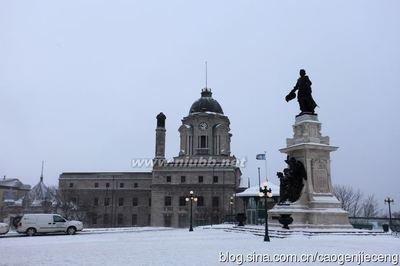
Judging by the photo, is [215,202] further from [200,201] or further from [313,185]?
[313,185]

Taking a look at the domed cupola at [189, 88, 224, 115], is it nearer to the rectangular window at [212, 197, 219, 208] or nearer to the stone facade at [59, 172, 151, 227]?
the stone facade at [59, 172, 151, 227]

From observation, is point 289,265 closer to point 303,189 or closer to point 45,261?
point 45,261

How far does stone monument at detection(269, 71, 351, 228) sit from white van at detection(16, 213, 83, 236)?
12.9 metres

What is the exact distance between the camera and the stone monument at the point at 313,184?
21031mm

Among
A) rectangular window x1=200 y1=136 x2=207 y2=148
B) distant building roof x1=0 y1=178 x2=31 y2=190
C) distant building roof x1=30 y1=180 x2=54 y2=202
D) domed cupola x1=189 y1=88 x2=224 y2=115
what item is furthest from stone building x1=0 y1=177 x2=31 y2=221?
domed cupola x1=189 y1=88 x2=224 y2=115

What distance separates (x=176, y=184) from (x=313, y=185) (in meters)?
48.7

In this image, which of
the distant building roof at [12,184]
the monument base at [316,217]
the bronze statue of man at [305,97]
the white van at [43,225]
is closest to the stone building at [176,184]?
the distant building roof at [12,184]

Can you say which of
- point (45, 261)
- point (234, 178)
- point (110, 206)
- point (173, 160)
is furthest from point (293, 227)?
point (110, 206)

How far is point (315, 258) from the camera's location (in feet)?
37.6

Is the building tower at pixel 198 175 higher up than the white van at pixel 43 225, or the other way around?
the building tower at pixel 198 175

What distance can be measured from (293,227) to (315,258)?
967 cm

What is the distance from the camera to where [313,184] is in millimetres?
21953

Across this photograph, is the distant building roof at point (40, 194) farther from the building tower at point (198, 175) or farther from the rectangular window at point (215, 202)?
the rectangular window at point (215, 202)

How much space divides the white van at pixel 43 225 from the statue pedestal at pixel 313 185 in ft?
42.1
